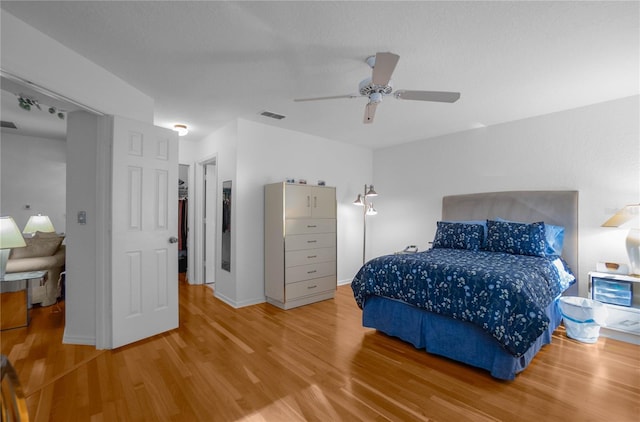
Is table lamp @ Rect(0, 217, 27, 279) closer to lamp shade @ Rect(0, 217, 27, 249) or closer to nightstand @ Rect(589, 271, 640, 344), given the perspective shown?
lamp shade @ Rect(0, 217, 27, 249)

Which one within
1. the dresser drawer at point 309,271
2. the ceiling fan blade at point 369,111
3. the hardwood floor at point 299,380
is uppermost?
the ceiling fan blade at point 369,111

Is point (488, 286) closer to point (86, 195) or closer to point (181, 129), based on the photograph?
point (86, 195)

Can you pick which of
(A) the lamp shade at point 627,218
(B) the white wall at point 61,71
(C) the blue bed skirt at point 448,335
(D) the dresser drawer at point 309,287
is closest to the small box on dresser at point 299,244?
(D) the dresser drawer at point 309,287

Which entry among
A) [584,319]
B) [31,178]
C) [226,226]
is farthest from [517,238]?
[31,178]

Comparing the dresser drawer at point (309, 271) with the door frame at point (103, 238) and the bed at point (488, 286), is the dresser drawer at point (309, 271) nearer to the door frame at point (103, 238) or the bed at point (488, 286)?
the bed at point (488, 286)

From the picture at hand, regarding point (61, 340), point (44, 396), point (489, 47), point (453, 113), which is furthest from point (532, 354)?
point (61, 340)

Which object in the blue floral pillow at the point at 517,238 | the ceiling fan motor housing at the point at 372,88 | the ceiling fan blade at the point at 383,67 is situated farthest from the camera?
the blue floral pillow at the point at 517,238

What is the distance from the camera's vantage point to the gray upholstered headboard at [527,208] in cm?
333

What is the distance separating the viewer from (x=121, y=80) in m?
2.65

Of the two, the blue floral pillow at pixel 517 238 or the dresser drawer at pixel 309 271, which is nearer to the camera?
the blue floral pillow at pixel 517 238

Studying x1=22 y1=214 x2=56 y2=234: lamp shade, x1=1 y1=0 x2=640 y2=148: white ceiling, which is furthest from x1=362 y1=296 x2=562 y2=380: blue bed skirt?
x1=22 y1=214 x2=56 y2=234: lamp shade

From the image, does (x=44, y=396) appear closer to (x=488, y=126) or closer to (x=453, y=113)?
(x=453, y=113)

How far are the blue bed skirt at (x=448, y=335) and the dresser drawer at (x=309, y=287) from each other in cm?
108

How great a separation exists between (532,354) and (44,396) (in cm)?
355
